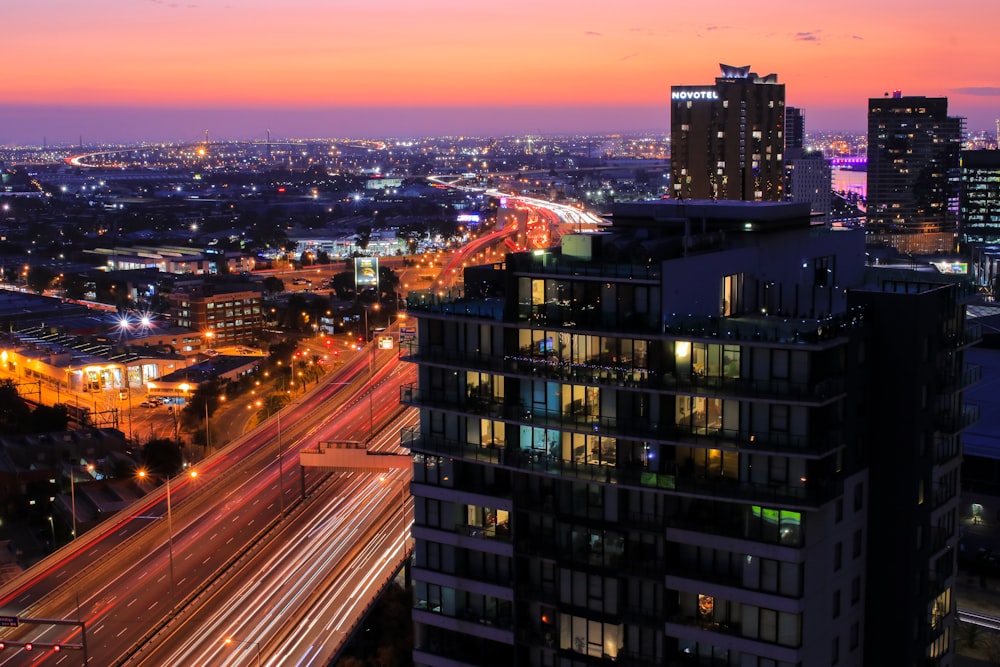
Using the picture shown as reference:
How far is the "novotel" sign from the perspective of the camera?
99875 mm

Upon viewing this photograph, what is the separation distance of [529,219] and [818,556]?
109715mm

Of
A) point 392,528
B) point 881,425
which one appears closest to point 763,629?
point 881,425

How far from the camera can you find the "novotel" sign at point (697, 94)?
99.9 metres

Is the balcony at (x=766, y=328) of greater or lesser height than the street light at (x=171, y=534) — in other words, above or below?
above

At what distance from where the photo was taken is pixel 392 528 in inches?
1302

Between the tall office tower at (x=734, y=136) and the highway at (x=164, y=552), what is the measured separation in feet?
196

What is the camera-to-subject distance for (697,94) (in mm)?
100312

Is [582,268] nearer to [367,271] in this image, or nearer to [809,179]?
[367,271]

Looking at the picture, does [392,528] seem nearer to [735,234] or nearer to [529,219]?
[735,234]

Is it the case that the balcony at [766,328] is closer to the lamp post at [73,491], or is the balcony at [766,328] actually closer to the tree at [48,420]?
the lamp post at [73,491]

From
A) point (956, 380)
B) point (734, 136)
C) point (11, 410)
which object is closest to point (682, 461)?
point (956, 380)

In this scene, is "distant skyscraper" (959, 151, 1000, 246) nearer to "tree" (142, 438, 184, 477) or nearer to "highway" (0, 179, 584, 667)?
"highway" (0, 179, 584, 667)

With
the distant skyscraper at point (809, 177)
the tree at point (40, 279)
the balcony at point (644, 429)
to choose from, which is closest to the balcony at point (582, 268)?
the balcony at point (644, 429)

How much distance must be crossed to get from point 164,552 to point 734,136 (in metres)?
76.4
